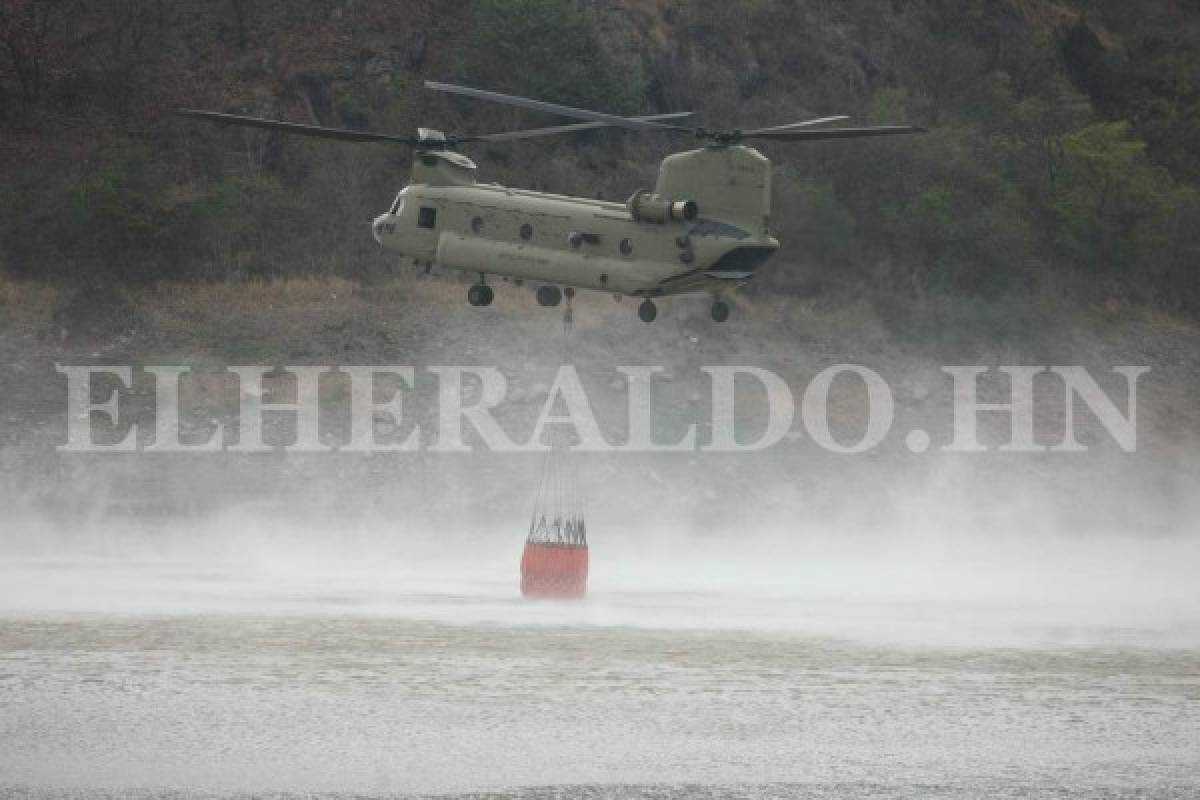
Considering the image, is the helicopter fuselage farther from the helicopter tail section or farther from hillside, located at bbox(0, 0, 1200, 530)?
hillside, located at bbox(0, 0, 1200, 530)

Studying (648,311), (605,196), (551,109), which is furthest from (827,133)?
(605,196)

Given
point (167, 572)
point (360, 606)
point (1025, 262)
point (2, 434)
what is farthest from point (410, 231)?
point (1025, 262)


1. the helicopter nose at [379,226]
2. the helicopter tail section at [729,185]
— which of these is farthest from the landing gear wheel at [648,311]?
the helicopter nose at [379,226]

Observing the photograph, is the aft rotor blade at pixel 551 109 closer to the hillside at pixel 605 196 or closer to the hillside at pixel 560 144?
the hillside at pixel 605 196

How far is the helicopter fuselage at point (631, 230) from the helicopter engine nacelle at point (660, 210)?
0.02 m

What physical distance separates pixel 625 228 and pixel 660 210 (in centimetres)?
84

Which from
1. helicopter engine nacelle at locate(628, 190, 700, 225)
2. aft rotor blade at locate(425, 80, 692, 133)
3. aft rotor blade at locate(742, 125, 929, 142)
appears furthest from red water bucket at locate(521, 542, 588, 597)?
aft rotor blade at locate(425, 80, 692, 133)

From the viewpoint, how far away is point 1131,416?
7619 cm

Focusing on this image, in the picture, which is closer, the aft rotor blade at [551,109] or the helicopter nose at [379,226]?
the aft rotor blade at [551,109]

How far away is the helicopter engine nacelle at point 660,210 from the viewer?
137 feet

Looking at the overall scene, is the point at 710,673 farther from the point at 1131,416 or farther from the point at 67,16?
the point at 67,16

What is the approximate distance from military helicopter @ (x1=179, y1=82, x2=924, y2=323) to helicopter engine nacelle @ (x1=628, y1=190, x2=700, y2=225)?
0.02 metres

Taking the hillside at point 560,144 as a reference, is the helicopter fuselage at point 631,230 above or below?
below

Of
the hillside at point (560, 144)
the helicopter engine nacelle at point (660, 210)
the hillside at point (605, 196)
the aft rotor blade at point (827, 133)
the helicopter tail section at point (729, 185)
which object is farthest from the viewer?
the hillside at point (560, 144)
